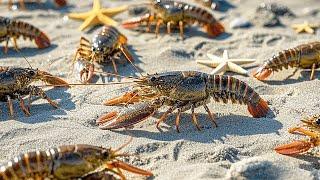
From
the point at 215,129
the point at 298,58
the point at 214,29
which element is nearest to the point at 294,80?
the point at 298,58

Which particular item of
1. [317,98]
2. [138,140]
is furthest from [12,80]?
[317,98]

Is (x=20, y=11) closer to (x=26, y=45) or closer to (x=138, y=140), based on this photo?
(x=26, y=45)

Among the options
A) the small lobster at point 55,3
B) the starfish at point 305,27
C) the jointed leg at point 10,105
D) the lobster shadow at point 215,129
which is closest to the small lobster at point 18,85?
the jointed leg at point 10,105

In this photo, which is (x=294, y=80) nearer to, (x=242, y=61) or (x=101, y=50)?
(x=242, y=61)

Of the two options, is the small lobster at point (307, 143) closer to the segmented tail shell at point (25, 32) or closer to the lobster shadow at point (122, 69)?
the lobster shadow at point (122, 69)

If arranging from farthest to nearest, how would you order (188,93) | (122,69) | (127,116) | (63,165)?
(122,69) < (188,93) < (127,116) < (63,165)

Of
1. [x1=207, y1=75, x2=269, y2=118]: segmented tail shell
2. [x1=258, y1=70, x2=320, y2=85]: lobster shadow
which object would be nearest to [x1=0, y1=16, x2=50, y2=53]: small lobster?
[x1=207, y1=75, x2=269, y2=118]: segmented tail shell
